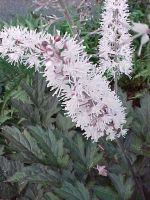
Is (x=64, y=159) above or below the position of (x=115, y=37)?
below

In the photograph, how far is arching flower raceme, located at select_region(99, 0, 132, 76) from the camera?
69.4 inches

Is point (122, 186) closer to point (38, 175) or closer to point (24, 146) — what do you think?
point (38, 175)

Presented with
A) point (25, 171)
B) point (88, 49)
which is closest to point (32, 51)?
point (25, 171)

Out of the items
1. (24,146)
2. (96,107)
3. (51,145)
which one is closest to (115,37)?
(96,107)

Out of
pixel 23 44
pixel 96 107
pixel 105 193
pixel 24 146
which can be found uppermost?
pixel 23 44

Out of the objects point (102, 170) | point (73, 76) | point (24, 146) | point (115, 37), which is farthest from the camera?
point (24, 146)

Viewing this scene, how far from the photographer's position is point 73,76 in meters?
1.33

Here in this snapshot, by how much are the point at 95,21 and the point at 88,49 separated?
34 cm

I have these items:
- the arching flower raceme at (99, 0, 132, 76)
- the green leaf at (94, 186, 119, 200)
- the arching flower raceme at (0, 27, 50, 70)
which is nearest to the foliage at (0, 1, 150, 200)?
the green leaf at (94, 186, 119, 200)

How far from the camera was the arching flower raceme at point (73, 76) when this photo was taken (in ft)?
4.20

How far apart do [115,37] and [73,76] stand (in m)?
0.53

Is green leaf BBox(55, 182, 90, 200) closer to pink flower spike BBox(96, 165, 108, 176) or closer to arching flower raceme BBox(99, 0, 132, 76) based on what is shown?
pink flower spike BBox(96, 165, 108, 176)

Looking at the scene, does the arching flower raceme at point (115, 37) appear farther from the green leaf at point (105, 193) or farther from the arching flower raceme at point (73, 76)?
the green leaf at point (105, 193)

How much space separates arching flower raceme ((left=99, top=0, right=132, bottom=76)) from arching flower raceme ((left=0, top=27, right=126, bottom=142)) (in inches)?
11.6
